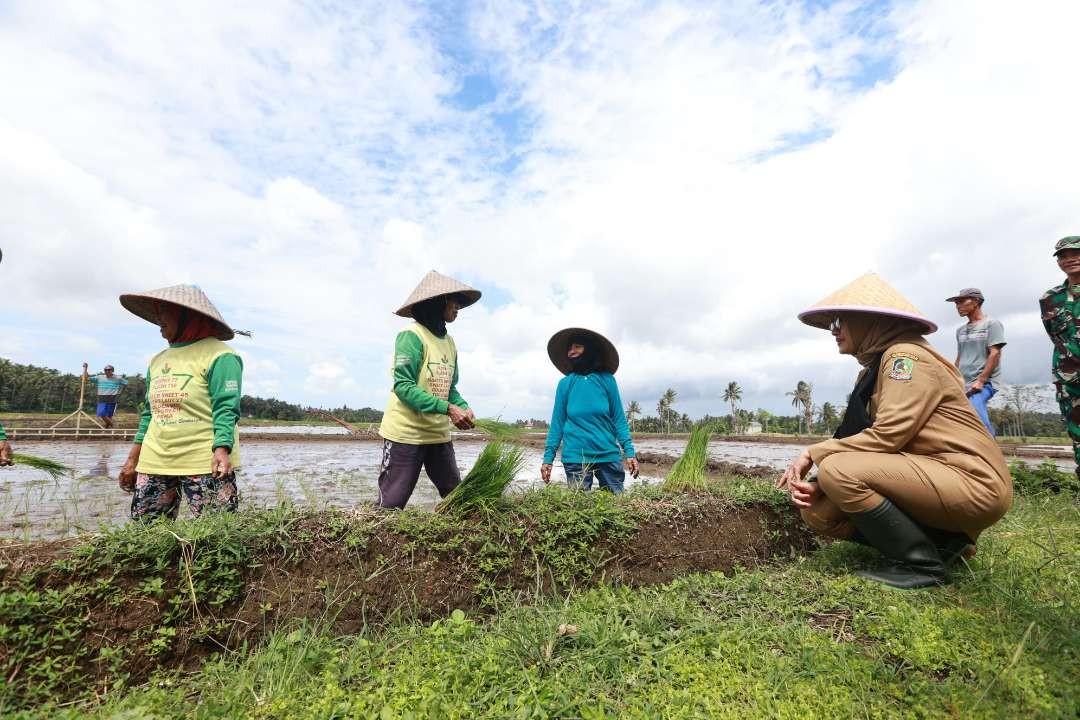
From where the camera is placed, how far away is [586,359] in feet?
15.3

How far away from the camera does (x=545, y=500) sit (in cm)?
310

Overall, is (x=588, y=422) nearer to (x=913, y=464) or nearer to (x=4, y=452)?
(x=913, y=464)

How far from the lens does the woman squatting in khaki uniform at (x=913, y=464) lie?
2443mm

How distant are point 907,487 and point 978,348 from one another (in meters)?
4.28

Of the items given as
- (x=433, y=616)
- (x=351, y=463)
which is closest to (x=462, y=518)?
(x=433, y=616)

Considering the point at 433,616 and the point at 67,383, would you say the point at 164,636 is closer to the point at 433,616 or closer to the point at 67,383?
the point at 433,616

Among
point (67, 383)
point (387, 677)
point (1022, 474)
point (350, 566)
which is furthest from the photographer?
point (67, 383)

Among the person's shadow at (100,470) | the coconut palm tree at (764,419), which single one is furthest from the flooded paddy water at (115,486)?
the coconut palm tree at (764,419)

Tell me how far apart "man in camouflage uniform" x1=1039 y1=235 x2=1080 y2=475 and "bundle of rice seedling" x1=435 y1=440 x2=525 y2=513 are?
14.0ft

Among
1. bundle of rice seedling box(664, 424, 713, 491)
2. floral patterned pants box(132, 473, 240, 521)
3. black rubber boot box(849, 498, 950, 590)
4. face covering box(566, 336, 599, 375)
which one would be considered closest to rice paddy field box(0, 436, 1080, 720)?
black rubber boot box(849, 498, 950, 590)

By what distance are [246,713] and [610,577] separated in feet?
5.94

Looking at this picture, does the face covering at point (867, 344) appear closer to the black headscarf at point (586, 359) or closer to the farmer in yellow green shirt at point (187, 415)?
the black headscarf at point (586, 359)

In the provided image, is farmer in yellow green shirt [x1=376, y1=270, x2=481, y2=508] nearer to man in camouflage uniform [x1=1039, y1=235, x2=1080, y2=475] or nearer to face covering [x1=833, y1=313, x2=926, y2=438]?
face covering [x1=833, y1=313, x2=926, y2=438]

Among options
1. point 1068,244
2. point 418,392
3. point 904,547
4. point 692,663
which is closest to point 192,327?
point 418,392
